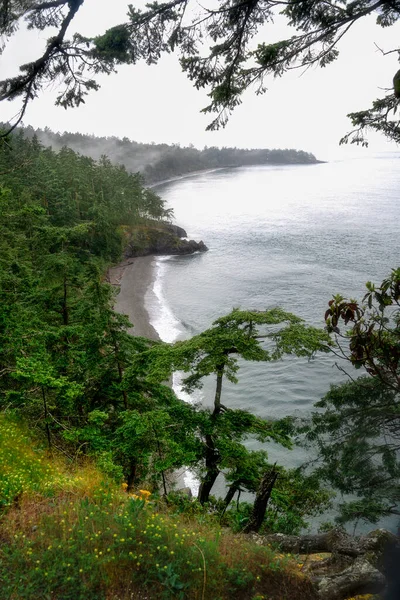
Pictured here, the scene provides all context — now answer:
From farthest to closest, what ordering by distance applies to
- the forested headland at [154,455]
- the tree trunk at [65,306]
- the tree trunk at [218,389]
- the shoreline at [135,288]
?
1. the shoreline at [135,288]
2. the tree trunk at [65,306]
3. the tree trunk at [218,389]
4. the forested headland at [154,455]

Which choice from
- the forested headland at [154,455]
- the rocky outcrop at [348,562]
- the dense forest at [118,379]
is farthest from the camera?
the dense forest at [118,379]

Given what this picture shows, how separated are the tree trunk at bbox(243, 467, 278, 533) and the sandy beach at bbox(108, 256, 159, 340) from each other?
2170 cm

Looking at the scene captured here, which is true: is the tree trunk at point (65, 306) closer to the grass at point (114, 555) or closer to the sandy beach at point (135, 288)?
the grass at point (114, 555)

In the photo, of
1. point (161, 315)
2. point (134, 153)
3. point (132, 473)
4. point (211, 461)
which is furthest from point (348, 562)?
point (134, 153)

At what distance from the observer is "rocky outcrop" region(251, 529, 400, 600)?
5355 millimetres

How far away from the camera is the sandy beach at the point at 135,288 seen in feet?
111

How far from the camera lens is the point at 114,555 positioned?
4715 millimetres

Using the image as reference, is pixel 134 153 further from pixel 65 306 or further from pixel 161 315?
pixel 65 306

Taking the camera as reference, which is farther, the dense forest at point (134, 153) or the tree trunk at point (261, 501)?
the dense forest at point (134, 153)

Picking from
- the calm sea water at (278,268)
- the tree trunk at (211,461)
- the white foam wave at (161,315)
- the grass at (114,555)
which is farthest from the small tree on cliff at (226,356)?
the white foam wave at (161,315)

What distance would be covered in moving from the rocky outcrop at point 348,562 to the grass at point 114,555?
0.45m

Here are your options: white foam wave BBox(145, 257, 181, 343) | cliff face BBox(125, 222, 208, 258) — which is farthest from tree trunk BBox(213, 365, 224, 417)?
cliff face BBox(125, 222, 208, 258)

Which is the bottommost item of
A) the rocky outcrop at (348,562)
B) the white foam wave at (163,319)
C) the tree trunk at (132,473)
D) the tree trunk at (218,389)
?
the white foam wave at (163,319)

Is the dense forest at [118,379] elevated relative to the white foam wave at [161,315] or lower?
elevated
